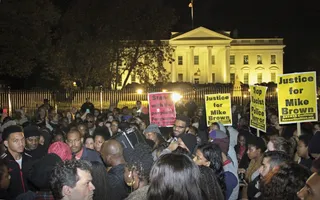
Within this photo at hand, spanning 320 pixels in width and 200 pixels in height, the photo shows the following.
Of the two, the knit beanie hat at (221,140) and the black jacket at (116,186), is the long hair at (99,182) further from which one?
the knit beanie hat at (221,140)

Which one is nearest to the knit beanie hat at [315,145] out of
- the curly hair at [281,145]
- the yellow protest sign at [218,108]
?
the curly hair at [281,145]

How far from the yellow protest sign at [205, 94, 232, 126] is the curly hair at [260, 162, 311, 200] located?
7129 mm

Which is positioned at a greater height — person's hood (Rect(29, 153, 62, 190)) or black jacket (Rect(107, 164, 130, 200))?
person's hood (Rect(29, 153, 62, 190))

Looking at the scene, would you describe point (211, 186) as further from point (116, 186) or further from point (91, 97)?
point (91, 97)

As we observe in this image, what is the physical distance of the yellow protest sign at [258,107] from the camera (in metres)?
10.0

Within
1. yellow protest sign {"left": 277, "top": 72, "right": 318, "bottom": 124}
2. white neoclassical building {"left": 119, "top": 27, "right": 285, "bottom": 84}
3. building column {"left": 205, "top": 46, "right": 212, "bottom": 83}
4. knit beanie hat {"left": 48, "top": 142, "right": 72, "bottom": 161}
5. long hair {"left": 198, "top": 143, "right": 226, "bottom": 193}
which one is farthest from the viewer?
building column {"left": 205, "top": 46, "right": 212, "bottom": 83}

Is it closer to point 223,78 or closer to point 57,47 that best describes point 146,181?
point 57,47

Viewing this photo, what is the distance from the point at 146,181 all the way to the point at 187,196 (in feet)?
3.06

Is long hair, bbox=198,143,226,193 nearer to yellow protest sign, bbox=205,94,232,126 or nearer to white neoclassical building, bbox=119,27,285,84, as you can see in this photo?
yellow protest sign, bbox=205,94,232,126

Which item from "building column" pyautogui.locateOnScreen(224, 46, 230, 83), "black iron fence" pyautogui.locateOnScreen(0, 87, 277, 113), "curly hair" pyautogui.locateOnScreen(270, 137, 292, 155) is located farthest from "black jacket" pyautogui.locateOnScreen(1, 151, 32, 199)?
"building column" pyautogui.locateOnScreen(224, 46, 230, 83)

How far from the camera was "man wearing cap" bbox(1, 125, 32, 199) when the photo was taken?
5.51 metres

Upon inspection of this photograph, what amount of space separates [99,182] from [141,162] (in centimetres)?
54

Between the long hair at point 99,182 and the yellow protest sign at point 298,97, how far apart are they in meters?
5.60

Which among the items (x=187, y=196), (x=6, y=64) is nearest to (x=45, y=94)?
(x=6, y=64)
